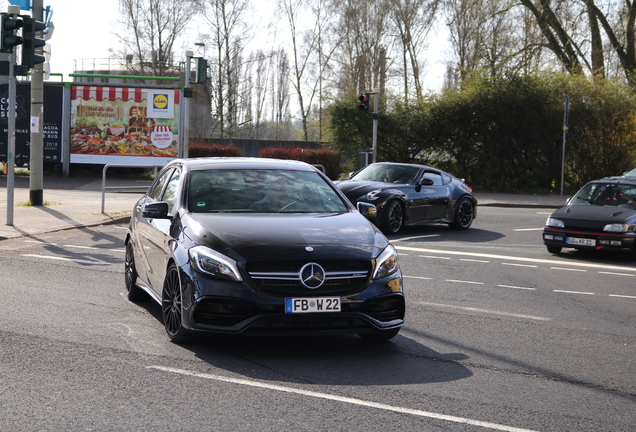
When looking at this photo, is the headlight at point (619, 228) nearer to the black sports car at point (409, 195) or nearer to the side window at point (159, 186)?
the black sports car at point (409, 195)

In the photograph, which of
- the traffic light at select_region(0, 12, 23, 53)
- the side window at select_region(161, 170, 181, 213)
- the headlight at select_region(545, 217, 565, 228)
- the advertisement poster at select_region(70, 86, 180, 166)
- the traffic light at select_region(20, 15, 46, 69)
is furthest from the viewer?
the advertisement poster at select_region(70, 86, 180, 166)

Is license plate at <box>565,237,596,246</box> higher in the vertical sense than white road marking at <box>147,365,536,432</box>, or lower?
higher

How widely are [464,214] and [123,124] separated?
1943cm

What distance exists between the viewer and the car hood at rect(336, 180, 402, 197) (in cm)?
1662

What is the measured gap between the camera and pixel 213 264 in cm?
622

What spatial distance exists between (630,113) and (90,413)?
31.1m

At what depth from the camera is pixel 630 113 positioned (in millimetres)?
32500

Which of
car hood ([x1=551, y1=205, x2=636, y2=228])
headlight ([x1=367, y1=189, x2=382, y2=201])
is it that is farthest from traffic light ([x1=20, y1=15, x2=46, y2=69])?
car hood ([x1=551, y1=205, x2=636, y2=228])

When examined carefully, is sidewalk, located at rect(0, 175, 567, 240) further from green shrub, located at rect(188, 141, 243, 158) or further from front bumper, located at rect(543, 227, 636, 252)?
front bumper, located at rect(543, 227, 636, 252)

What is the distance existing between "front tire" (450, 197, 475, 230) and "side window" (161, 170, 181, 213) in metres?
10.8

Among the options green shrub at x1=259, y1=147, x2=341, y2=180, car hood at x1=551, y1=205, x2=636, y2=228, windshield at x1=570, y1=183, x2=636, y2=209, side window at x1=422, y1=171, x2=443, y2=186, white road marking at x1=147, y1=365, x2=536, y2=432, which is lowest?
white road marking at x1=147, y1=365, x2=536, y2=432

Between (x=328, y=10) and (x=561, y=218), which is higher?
(x=328, y=10)

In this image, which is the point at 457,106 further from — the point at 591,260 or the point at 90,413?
the point at 90,413

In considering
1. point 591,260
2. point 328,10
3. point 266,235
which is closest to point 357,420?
point 266,235
